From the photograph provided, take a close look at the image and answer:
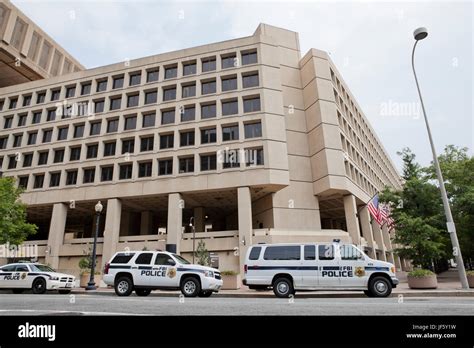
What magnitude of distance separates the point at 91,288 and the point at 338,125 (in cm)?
2753

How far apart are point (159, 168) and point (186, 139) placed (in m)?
4.08

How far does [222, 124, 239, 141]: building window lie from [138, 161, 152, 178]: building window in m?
8.49

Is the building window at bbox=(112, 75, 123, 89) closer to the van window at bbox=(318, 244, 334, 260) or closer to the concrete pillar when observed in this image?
the concrete pillar

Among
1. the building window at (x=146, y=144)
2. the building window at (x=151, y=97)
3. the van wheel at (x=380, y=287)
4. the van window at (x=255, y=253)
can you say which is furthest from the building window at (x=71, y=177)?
the van wheel at (x=380, y=287)

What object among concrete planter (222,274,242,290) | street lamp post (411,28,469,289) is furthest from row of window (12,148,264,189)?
street lamp post (411,28,469,289)

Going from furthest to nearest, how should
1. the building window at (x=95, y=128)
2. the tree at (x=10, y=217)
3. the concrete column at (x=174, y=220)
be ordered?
the building window at (x=95, y=128) < the concrete column at (x=174, y=220) < the tree at (x=10, y=217)

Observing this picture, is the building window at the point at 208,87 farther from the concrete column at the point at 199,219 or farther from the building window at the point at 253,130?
the concrete column at the point at 199,219

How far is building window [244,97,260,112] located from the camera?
3155cm

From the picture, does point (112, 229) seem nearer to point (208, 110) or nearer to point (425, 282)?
point (208, 110)

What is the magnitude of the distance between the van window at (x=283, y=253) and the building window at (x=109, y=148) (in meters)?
26.0

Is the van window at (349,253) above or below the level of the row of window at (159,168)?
below

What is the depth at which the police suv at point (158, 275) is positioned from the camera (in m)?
13.0

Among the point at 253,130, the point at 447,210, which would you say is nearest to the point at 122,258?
the point at 447,210

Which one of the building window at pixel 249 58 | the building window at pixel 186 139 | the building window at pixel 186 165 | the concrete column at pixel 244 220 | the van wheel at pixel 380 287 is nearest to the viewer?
the van wheel at pixel 380 287
